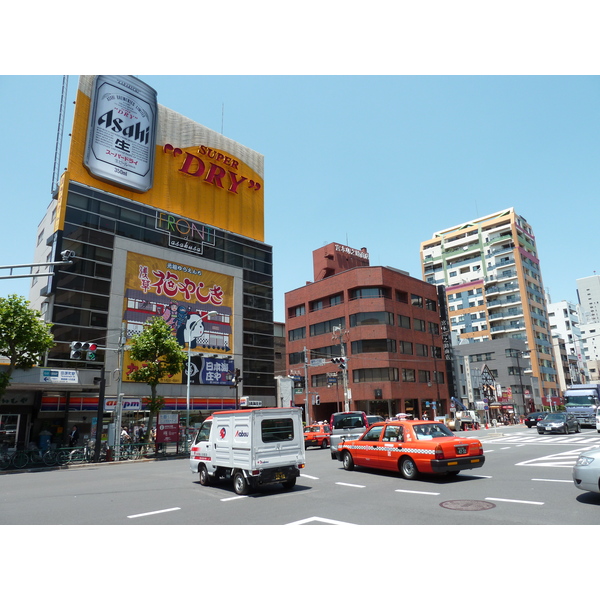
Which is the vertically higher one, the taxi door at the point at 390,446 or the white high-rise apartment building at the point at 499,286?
the white high-rise apartment building at the point at 499,286

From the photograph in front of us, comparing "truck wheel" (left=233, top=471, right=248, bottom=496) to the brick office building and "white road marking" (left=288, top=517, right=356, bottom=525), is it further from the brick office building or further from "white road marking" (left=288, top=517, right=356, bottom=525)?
the brick office building

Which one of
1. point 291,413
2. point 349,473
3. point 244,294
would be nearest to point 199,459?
point 291,413

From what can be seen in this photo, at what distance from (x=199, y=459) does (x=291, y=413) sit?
144 inches

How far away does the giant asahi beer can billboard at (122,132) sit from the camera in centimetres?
3953

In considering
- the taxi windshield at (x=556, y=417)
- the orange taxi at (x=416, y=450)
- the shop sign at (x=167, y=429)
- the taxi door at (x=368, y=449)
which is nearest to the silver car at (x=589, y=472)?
the orange taxi at (x=416, y=450)

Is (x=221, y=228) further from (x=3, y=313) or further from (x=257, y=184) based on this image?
(x=3, y=313)

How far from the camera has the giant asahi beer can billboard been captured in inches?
1556

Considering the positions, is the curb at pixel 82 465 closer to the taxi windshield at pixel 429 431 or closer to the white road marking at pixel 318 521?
the taxi windshield at pixel 429 431

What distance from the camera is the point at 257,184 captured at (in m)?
54.7

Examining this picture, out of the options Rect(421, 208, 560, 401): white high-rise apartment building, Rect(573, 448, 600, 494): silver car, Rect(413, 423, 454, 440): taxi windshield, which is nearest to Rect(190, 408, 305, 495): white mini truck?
Rect(413, 423, 454, 440): taxi windshield

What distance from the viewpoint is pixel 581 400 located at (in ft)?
133

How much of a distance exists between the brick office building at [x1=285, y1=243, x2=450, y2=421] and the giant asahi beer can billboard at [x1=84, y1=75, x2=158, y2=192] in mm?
26601

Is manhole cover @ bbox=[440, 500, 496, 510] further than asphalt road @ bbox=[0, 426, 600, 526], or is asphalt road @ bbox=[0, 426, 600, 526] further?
manhole cover @ bbox=[440, 500, 496, 510]

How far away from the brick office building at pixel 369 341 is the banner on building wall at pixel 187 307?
11559 mm
